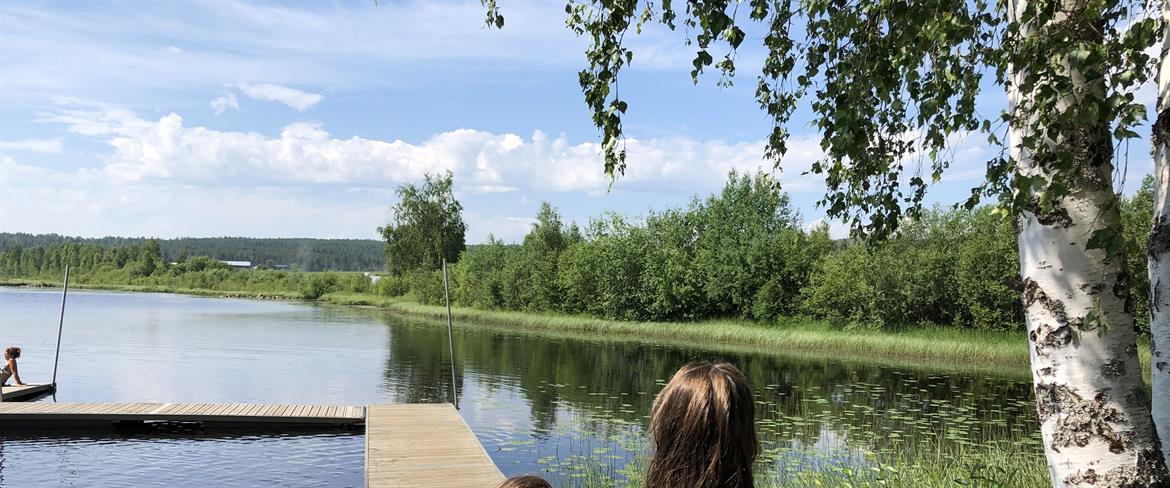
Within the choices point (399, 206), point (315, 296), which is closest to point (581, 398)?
point (399, 206)

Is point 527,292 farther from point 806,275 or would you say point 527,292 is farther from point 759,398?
point 759,398

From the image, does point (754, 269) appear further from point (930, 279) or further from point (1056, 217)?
point (1056, 217)

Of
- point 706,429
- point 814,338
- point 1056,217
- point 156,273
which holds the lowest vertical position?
point 814,338

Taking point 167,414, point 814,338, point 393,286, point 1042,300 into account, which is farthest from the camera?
point 393,286

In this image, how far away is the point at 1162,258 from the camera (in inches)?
121

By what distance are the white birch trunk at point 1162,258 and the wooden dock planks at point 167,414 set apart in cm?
1247

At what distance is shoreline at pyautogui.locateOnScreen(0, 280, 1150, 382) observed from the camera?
2684 cm

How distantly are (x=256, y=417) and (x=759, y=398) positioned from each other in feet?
30.8

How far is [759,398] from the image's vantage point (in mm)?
17734

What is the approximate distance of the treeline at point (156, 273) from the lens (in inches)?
3344

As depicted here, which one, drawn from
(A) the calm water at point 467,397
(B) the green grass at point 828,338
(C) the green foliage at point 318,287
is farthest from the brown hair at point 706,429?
(C) the green foliage at point 318,287

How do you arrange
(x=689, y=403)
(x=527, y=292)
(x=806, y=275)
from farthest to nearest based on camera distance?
1. (x=527, y=292)
2. (x=806, y=275)
3. (x=689, y=403)

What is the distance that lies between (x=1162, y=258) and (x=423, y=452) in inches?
344

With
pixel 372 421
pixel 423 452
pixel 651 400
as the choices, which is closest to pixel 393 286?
pixel 651 400
